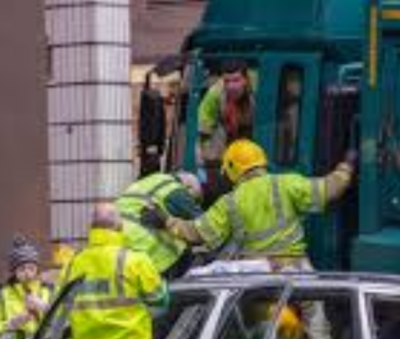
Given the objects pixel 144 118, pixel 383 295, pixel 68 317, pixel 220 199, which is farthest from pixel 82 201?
pixel 383 295

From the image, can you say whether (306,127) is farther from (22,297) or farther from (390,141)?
(22,297)

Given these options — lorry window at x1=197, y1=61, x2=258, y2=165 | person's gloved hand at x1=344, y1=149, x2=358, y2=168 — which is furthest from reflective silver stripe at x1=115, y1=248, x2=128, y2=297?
lorry window at x1=197, y1=61, x2=258, y2=165

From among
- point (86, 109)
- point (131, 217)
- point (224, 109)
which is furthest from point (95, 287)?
point (86, 109)

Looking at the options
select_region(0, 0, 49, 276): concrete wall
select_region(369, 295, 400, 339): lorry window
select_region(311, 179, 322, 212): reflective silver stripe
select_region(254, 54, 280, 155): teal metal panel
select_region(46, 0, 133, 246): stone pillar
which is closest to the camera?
select_region(369, 295, 400, 339): lorry window

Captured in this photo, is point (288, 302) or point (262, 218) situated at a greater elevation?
point (288, 302)

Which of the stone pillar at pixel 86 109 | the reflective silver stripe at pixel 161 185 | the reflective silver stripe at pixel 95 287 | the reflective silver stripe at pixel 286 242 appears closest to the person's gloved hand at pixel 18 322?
the reflective silver stripe at pixel 161 185

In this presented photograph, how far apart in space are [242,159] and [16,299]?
2122 millimetres

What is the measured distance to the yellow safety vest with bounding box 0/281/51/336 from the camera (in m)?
16.2

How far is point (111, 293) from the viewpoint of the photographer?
12.8 meters

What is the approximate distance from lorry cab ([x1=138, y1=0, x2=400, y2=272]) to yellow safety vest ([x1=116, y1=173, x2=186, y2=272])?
2.09ft

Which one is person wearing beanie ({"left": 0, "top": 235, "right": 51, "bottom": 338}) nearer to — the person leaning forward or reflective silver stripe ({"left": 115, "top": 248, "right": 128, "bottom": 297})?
the person leaning forward

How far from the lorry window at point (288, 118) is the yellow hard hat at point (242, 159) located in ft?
0.71

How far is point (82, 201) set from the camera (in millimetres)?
24953

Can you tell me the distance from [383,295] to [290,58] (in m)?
5.11
